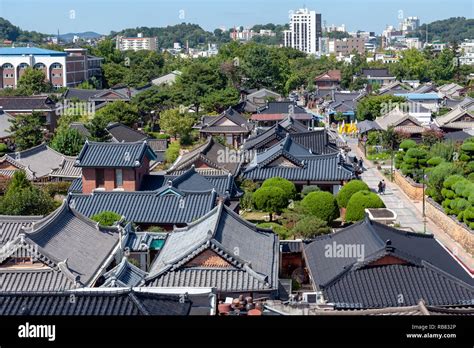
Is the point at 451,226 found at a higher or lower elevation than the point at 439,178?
lower

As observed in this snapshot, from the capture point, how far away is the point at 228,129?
37938mm

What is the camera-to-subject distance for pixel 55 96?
46312 millimetres

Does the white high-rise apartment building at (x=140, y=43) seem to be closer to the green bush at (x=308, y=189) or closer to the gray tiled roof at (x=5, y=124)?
the gray tiled roof at (x=5, y=124)

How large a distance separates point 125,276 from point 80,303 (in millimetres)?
5401

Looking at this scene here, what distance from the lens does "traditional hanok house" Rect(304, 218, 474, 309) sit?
36.7ft

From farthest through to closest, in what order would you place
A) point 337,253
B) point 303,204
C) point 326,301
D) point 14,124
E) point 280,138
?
point 14,124 → point 280,138 → point 303,204 → point 337,253 → point 326,301

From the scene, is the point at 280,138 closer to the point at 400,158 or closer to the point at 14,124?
the point at 400,158

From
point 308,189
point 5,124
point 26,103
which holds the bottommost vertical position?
point 308,189

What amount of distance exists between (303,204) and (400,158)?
10131 mm

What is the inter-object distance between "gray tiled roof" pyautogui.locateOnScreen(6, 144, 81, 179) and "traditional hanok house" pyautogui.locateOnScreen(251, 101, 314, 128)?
15.2m

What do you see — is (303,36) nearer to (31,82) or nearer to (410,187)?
(31,82)

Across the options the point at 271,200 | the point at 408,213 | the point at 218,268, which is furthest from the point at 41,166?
the point at 218,268
